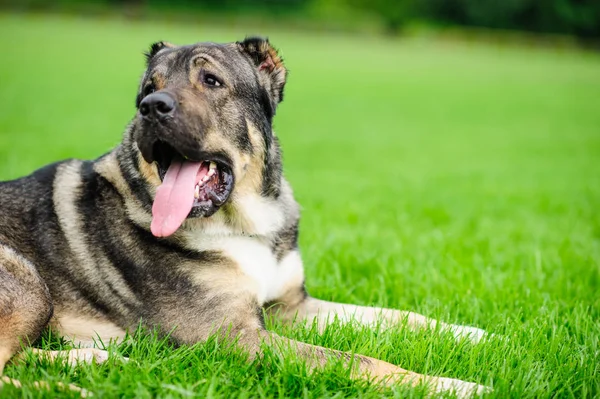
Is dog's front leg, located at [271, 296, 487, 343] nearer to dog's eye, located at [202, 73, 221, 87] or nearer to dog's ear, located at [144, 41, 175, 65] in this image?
dog's eye, located at [202, 73, 221, 87]

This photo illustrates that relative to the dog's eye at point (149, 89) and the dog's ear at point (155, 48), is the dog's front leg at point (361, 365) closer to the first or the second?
the dog's eye at point (149, 89)

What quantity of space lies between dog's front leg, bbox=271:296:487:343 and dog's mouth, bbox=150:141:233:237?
34.3 inches

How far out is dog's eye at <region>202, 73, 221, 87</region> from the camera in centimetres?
366

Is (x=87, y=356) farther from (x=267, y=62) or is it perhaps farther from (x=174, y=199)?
(x=267, y=62)

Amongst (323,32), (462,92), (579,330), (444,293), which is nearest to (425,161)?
(444,293)

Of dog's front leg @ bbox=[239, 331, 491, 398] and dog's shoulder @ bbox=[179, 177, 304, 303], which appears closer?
dog's front leg @ bbox=[239, 331, 491, 398]

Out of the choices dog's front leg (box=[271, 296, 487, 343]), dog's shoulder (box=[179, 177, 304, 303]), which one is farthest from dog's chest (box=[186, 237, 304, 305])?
dog's front leg (box=[271, 296, 487, 343])

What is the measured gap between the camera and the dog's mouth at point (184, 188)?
11.2 feet

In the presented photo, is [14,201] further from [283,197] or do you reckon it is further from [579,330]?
[579,330]

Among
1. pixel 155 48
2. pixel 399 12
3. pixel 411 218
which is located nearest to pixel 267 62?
pixel 155 48

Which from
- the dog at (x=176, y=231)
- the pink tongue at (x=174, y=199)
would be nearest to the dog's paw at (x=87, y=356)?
the dog at (x=176, y=231)

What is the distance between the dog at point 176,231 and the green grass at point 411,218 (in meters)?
0.22

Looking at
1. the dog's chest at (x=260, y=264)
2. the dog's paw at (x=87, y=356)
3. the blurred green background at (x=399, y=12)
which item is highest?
the blurred green background at (x=399, y=12)

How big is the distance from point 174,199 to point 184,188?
0.29 ft
